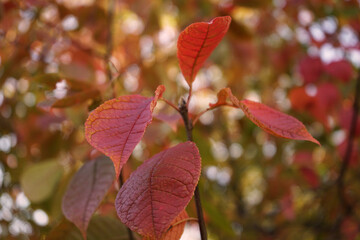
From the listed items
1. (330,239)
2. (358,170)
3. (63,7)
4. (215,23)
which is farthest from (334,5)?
(215,23)

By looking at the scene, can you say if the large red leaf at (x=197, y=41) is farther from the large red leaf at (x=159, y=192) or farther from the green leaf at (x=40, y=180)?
the green leaf at (x=40, y=180)

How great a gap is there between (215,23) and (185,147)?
0.17 m

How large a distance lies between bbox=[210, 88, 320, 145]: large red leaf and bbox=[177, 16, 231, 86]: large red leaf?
0.06 m

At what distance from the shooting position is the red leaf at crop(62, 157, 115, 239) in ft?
2.16

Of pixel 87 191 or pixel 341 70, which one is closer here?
pixel 87 191

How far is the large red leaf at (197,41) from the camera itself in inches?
21.4

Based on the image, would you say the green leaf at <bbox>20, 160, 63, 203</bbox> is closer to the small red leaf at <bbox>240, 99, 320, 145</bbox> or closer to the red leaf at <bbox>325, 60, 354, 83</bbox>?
the small red leaf at <bbox>240, 99, 320, 145</bbox>

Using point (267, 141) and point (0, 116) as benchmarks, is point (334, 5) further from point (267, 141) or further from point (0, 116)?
point (0, 116)

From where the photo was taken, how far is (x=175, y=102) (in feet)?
5.68

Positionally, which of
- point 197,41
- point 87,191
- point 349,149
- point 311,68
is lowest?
point 349,149

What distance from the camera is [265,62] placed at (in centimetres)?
233

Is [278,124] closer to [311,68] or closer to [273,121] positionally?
[273,121]

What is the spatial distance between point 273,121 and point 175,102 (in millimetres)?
1159

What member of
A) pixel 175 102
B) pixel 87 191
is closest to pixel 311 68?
pixel 175 102
